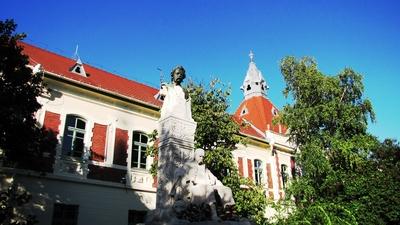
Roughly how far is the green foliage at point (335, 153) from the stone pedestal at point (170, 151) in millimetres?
8748

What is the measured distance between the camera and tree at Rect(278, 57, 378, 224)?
1850cm

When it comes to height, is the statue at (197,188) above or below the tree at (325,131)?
below

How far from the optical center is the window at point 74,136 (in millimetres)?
16562

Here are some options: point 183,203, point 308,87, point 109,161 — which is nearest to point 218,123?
point 109,161

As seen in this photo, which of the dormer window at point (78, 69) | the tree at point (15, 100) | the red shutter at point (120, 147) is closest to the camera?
the tree at point (15, 100)

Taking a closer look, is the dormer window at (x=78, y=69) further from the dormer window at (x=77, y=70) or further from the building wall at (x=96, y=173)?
the building wall at (x=96, y=173)

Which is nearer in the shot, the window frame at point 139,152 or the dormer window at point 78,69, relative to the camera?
the window frame at point 139,152

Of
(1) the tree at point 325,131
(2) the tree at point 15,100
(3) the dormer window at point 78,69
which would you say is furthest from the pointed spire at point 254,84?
(2) the tree at point 15,100

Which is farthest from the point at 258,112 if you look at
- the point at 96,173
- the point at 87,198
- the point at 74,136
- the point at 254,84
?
the point at 87,198

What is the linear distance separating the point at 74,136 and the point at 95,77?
4881 mm

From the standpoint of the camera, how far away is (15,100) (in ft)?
37.1

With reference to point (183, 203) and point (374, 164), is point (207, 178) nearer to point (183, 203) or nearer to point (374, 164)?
point (183, 203)

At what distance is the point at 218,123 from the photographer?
16.6 metres

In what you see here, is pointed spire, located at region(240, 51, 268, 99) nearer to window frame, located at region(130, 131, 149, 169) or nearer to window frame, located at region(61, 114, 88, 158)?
window frame, located at region(130, 131, 149, 169)
